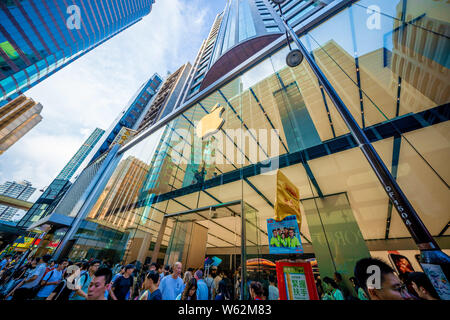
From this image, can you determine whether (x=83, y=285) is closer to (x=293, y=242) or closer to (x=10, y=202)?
(x=293, y=242)

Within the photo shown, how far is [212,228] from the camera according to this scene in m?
9.52

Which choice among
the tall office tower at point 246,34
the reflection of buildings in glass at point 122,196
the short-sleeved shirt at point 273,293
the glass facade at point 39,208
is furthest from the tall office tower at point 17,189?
the short-sleeved shirt at point 273,293

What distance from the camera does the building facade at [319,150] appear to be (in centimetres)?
437

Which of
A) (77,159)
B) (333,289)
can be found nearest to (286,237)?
(333,289)

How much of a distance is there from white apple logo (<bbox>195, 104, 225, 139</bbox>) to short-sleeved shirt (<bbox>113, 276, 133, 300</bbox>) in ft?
21.7

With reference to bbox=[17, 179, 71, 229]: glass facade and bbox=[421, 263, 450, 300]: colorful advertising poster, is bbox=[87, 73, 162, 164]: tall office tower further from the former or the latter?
bbox=[421, 263, 450, 300]: colorful advertising poster

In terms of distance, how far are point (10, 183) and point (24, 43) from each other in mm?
278759

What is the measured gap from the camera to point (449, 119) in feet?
12.7

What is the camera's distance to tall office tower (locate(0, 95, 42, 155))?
31748 mm

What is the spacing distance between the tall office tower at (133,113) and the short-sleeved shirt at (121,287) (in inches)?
1393

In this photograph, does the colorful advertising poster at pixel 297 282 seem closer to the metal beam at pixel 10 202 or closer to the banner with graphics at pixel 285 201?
the banner with graphics at pixel 285 201
